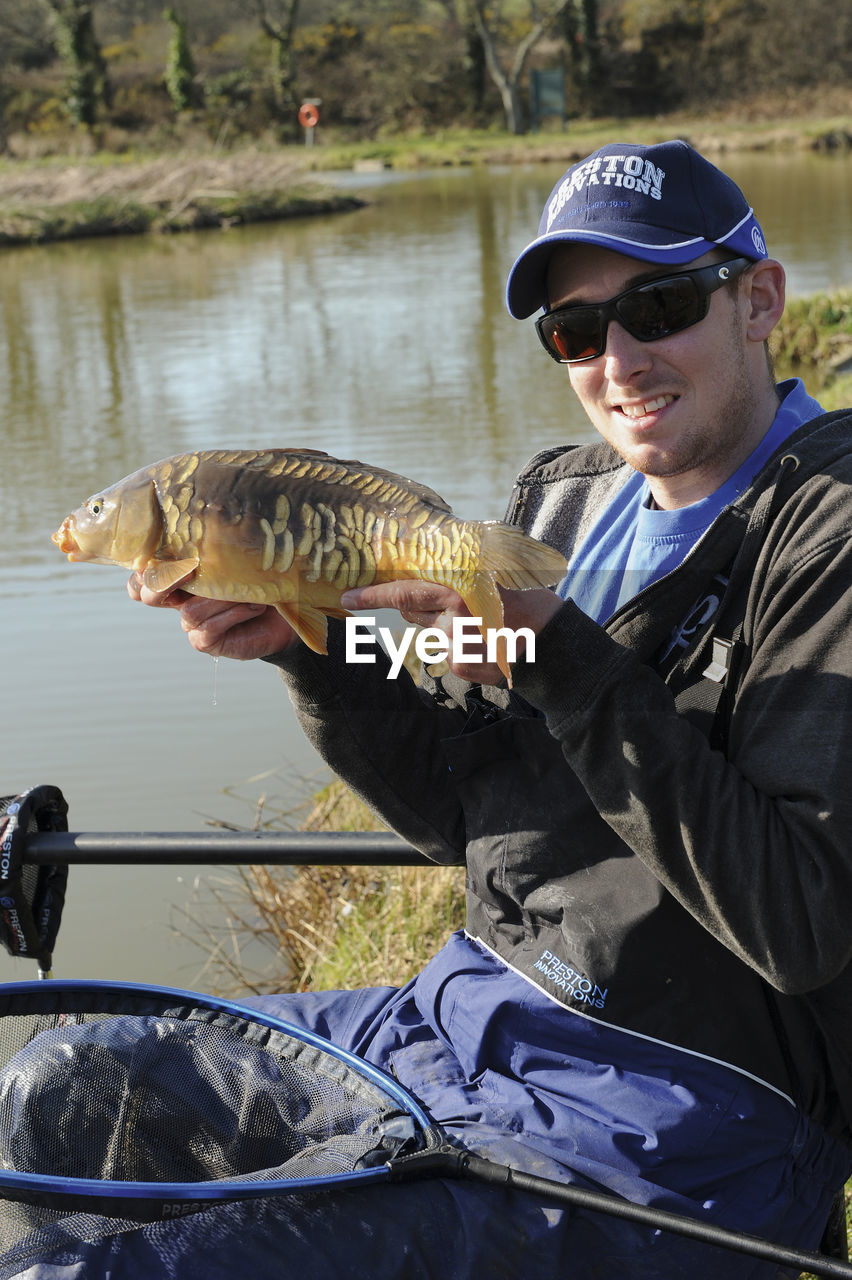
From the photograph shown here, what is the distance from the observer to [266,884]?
10.6ft

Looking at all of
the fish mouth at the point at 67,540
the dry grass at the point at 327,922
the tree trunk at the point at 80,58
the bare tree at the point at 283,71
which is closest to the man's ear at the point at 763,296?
the fish mouth at the point at 67,540

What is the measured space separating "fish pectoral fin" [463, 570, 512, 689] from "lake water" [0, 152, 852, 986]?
236 centimetres

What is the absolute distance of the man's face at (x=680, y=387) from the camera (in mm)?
1575

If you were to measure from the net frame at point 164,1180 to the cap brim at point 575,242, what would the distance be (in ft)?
3.12

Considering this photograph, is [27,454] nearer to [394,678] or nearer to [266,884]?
[266,884]

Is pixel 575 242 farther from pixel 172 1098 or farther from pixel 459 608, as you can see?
pixel 172 1098

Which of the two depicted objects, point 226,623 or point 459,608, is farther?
point 226,623

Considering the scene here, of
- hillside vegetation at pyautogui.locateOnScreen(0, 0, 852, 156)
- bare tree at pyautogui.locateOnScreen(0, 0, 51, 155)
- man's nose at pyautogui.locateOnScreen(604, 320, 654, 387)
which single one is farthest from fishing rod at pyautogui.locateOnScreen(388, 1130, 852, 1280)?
bare tree at pyautogui.locateOnScreen(0, 0, 51, 155)

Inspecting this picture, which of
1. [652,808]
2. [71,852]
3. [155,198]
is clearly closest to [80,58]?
[155,198]

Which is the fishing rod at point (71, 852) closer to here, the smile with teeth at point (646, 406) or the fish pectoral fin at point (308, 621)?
the fish pectoral fin at point (308, 621)

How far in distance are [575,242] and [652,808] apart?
28.2 inches

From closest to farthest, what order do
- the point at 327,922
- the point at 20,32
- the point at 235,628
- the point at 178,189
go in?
the point at 235,628
the point at 327,922
the point at 178,189
the point at 20,32

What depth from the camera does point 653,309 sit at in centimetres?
158

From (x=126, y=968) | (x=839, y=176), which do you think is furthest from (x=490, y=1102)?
(x=839, y=176)
